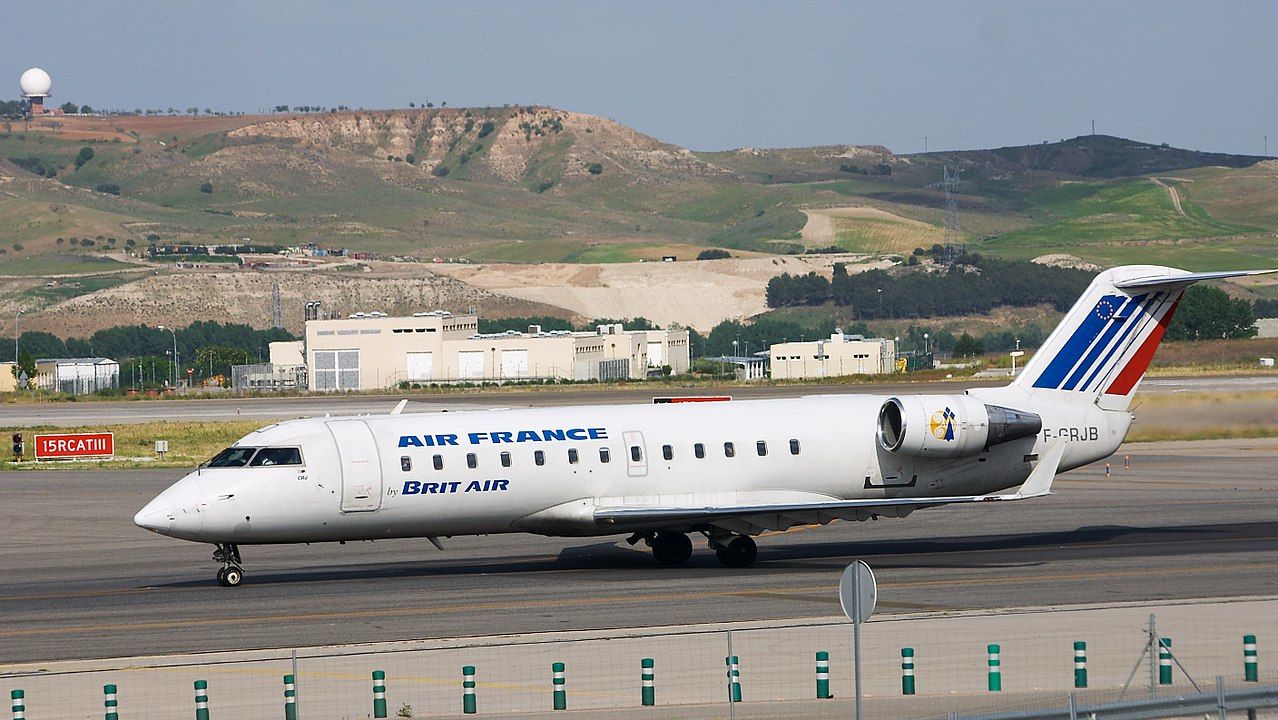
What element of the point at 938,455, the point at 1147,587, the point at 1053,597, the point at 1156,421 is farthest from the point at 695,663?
the point at 1156,421

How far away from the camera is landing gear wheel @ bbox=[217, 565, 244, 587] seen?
30.1 metres

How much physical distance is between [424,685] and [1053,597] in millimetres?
11685

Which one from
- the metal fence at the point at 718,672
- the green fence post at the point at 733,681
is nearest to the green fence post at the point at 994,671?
the metal fence at the point at 718,672

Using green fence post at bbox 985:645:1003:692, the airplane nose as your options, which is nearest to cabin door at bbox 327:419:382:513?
the airplane nose

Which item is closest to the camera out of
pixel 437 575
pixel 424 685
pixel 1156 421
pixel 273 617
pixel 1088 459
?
pixel 424 685

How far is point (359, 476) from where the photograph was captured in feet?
97.6

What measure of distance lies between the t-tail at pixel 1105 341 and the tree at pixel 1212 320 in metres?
118

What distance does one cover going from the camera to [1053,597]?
87.8ft

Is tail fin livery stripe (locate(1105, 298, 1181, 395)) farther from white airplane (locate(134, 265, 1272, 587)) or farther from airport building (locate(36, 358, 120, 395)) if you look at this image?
airport building (locate(36, 358, 120, 395))

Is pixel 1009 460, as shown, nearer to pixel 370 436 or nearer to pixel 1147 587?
pixel 1147 587

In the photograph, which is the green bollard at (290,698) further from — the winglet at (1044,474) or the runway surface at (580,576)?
the winglet at (1044,474)

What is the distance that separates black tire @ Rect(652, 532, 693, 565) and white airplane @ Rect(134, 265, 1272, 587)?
4cm

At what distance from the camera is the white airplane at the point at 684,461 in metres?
29.6

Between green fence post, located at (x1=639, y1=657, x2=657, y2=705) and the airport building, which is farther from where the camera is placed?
the airport building
